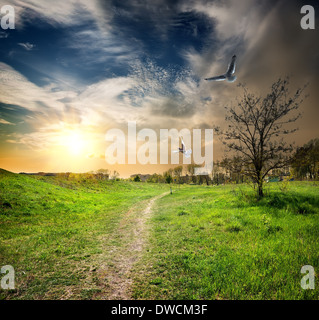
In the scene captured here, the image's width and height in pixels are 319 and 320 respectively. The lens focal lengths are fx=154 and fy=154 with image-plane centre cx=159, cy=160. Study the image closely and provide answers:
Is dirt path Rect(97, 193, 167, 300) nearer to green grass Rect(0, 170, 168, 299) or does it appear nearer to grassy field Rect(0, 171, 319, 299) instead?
grassy field Rect(0, 171, 319, 299)

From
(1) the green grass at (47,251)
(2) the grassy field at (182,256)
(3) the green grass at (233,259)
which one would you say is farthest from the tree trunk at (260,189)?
(1) the green grass at (47,251)

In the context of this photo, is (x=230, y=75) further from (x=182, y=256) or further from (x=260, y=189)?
(x=182, y=256)

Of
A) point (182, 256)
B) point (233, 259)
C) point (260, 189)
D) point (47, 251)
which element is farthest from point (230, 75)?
point (47, 251)

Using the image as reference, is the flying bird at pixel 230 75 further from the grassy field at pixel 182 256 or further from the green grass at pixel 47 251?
the green grass at pixel 47 251

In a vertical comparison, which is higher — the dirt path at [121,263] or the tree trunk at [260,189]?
the tree trunk at [260,189]

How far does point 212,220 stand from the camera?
32.4 feet

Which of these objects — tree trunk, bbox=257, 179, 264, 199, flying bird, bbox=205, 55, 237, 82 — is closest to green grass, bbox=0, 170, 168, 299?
tree trunk, bbox=257, 179, 264, 199

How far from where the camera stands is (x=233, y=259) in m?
5.16

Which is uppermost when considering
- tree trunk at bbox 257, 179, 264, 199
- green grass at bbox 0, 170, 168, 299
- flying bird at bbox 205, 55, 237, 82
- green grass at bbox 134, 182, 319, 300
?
flying bird at bbox 205, 55, 237, 82

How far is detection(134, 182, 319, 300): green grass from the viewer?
3902 mm

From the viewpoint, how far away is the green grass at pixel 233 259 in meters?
3.90
